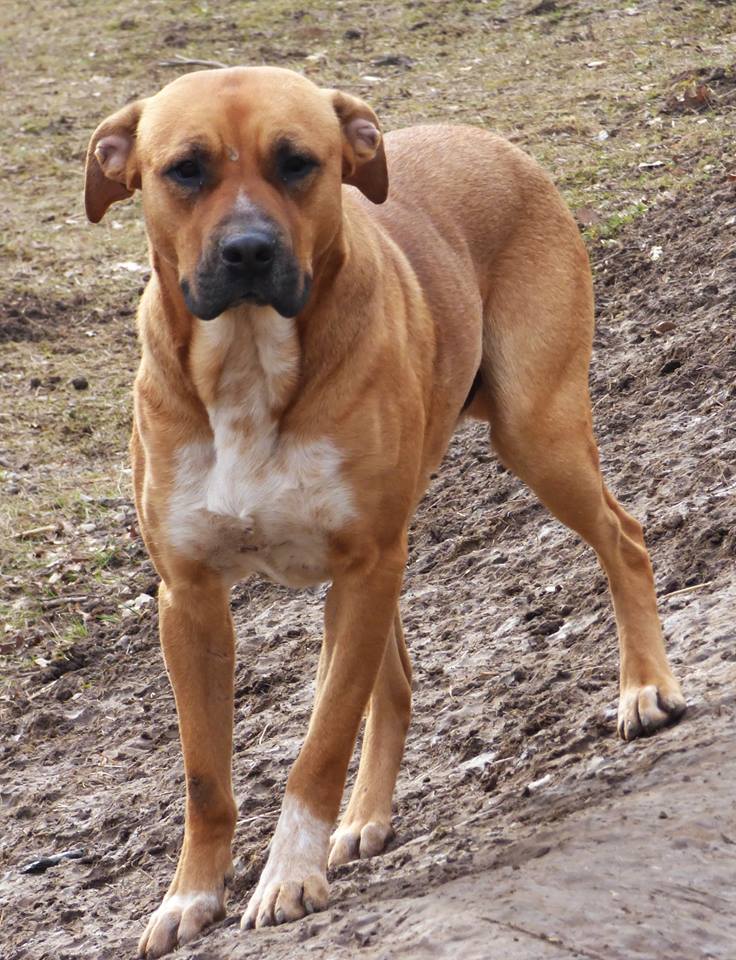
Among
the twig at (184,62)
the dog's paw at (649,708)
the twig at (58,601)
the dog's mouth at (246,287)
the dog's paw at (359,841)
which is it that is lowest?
the twig at (58,601)

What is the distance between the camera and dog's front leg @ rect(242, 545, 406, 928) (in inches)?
150

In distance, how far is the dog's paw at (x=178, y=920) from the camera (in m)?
3.93

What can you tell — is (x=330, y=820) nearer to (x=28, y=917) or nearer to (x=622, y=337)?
(x=28, y=917)

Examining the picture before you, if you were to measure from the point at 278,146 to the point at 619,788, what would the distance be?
1867 mm

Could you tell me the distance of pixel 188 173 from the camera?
12.3ft

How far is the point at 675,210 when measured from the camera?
8.40 m

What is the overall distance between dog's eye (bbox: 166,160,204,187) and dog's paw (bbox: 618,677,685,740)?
1.93 metres

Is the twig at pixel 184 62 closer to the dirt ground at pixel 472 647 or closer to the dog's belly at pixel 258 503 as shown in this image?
the dirt ground at pixel 472 647

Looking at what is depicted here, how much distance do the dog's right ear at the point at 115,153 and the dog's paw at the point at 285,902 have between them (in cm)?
187

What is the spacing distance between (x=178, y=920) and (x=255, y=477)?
1.17m

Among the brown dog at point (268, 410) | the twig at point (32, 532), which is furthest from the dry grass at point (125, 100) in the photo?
the brown dog at point (268, 410)

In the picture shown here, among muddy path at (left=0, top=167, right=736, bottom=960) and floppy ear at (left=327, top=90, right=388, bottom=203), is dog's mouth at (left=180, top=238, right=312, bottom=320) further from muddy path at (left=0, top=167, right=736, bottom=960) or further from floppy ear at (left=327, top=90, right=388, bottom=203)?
muddy path at (left=0, top=167, right=736, bottom=960)

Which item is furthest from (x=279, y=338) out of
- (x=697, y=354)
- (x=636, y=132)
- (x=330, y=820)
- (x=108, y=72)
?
(x=108, y=72)

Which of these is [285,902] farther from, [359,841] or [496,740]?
[496,740]
